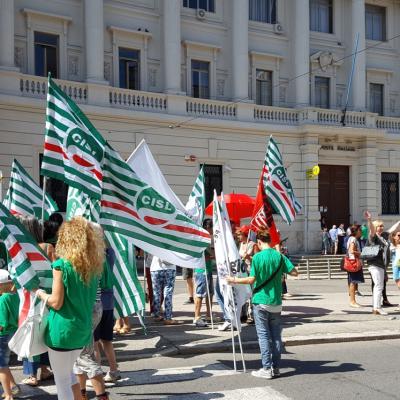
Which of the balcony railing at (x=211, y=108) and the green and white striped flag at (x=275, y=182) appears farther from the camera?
the balcony railing at (x=211, y=108)

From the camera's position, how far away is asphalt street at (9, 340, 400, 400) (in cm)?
635

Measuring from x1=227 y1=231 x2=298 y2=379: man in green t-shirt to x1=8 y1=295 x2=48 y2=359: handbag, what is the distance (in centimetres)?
274

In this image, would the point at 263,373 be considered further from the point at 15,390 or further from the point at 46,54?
the point at 46,54

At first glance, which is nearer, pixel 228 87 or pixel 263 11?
pixel 228 87

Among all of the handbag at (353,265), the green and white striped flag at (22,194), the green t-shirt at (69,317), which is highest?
the green and white striped flag at (22,194)

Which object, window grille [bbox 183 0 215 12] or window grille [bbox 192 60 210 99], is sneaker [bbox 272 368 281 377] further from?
window grille [bbox 183 0 215 12]

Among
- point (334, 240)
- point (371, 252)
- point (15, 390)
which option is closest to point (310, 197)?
point (334, 240)

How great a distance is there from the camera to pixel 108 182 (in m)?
7.32

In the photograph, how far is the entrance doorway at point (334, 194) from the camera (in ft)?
91.6

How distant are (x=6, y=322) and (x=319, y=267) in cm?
1849

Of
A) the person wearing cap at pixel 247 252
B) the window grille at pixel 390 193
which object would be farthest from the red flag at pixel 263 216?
the window grille at pixel 390 193

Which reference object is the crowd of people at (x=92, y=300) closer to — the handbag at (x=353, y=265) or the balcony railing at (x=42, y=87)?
the handbag at (x=353, y=265)

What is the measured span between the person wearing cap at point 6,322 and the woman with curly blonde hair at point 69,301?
3.98 ft

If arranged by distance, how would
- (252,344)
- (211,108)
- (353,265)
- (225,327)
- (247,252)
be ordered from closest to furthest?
(252,344), (225,327), (247,252), (353,265), (211,108)
